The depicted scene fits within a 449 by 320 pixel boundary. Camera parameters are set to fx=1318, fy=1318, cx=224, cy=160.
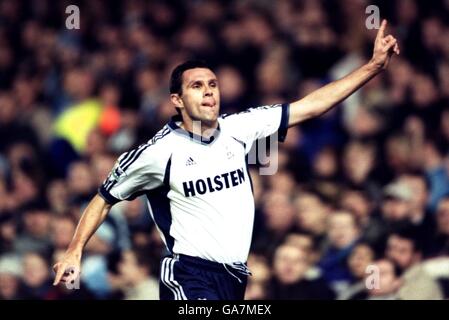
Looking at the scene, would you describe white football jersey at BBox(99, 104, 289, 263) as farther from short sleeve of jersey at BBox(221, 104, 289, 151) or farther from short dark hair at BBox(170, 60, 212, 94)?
short dark hair at BBox(170, 60, 212, 94)

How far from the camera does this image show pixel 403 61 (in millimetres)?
11633

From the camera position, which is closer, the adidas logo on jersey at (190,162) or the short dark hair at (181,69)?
the adidas logo on jersey at (190,162)

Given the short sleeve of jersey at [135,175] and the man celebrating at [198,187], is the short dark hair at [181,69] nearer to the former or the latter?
the man celebrating at [198,187]

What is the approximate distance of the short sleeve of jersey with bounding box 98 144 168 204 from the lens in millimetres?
7430

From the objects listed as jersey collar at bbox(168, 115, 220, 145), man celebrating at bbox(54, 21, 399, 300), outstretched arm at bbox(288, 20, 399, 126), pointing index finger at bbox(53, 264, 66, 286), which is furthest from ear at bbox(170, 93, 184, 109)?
pointing index finger at bbox(53, 264, 66, 286)

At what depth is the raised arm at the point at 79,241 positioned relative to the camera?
7.16 metres

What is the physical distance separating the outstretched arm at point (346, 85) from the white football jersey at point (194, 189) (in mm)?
426

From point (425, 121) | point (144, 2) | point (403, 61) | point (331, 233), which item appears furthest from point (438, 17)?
point (144, 2)

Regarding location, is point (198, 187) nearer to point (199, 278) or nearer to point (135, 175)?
point (135, 175)

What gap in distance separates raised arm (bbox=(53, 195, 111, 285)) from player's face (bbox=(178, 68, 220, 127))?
28.7 inches

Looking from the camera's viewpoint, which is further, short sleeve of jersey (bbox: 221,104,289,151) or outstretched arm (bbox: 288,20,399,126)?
short sleeve of jersey (bbox: 221,104,289,151)

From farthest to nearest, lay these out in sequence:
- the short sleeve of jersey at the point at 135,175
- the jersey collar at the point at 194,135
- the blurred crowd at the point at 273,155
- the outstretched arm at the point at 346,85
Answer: the blurred crowd at the point at 273,155 < the jersey collar at the point at 194,135 < the short sleeve of jersey at the point at 135,175 < the outstretched arm at the point at 346,85

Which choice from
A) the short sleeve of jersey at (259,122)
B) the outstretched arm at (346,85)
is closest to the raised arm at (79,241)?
the short sleeve of jersey at (259,122)

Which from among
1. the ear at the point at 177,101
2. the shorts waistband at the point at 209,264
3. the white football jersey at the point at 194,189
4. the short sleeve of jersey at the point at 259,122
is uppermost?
the ear at the point at 177,101
